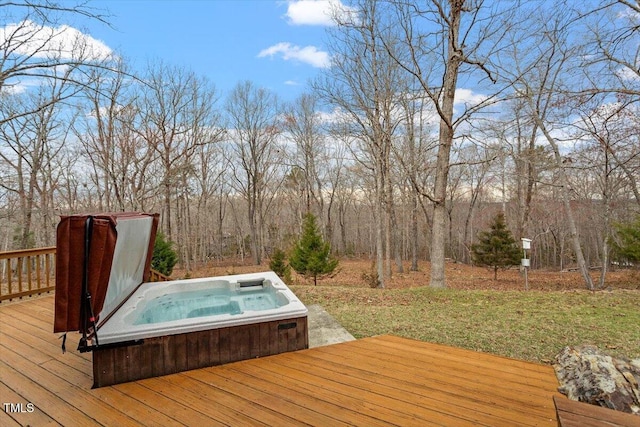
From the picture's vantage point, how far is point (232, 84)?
49.9ft

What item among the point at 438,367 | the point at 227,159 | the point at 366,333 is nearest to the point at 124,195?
the point at 227,159

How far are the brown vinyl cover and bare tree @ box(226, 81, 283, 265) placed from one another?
14.4m

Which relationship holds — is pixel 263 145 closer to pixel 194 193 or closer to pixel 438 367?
pixel 194 193

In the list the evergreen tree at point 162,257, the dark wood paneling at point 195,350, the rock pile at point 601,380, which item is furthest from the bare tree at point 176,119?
the rock pile at point 601,380

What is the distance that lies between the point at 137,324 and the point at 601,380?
3606 millimetres

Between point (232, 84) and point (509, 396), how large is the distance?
16069 mm

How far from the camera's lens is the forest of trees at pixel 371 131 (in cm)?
595

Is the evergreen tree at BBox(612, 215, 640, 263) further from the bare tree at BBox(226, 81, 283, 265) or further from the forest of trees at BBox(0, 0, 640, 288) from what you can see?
the bare tree at BBox(226, 81, 283, 265)

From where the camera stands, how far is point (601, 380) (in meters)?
2.06

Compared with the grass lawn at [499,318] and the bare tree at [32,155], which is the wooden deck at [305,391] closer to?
the grass lawn at [499,318]

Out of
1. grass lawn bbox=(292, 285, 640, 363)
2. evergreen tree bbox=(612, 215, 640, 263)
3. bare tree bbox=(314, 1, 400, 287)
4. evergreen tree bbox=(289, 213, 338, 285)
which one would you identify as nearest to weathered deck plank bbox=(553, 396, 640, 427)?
grass lawn bbox=(292, 285, 640, 363)

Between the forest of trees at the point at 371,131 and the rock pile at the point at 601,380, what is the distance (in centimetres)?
408

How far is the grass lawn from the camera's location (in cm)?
328

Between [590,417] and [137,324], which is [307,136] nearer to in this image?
[137,324]
